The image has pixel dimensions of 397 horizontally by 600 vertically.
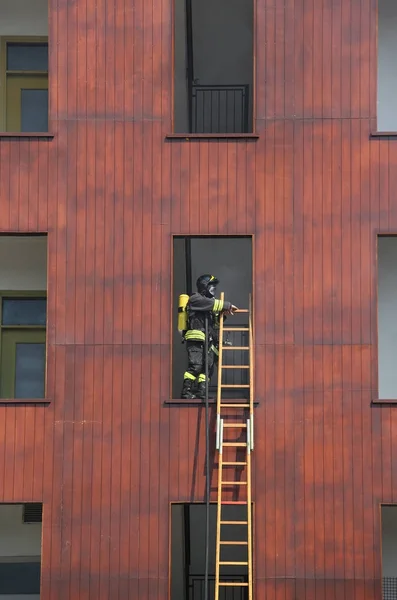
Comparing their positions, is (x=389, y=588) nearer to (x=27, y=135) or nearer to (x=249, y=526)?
(x=249, y=526)

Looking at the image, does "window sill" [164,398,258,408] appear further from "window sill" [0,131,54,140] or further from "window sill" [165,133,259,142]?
"window sill" [0,131,54,140]

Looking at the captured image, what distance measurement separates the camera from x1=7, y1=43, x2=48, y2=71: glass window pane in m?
21.9

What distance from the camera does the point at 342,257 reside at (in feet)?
62.6

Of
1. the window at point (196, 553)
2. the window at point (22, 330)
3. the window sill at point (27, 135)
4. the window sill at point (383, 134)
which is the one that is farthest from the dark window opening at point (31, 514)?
the window sill at point (383, 134)

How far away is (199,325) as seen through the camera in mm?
19344

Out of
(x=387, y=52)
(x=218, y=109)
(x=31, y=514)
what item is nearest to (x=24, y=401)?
(x=31, y=514)

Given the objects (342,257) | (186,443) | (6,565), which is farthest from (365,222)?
(6,565)

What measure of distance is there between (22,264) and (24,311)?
803 millimetres

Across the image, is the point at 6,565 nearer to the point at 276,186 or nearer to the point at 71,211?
the point at 71,211

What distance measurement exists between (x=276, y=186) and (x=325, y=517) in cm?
476

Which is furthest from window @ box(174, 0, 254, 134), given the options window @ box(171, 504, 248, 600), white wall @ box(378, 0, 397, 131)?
window @ box(171, 504, 248, 600)

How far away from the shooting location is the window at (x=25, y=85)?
21.8 m

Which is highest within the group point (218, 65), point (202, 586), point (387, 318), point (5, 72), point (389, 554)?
point (218, 65)

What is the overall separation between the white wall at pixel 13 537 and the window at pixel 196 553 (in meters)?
2.51
